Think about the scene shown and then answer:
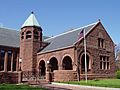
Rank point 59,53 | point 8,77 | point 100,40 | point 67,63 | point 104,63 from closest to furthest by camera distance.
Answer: point 8,77
point 59,53
point 67,63
point 100,40
point 104,63

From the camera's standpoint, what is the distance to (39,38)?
43.2m

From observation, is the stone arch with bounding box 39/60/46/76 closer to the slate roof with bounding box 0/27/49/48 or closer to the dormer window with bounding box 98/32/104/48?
the slate roof with bounding box 0/27/49/48

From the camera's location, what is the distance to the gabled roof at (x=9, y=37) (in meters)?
43.1

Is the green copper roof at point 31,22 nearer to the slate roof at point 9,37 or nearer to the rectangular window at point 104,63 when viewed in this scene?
the slate roof at point 9,37

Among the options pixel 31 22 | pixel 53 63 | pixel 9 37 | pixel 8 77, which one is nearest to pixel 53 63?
pixel 53 63

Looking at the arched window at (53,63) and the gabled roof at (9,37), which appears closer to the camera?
the arched window at (53,63)

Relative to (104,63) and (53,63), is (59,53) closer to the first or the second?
(53,63)

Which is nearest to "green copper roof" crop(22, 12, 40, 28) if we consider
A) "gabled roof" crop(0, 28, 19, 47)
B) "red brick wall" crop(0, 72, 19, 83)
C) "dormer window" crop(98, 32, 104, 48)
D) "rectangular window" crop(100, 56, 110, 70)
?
"gabled roof" crop(0, 28, 19, 47)

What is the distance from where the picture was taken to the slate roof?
1694 inches

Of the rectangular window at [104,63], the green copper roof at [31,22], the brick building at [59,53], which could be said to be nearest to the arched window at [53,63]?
the brick building at [59,53]

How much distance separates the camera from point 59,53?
36.8m

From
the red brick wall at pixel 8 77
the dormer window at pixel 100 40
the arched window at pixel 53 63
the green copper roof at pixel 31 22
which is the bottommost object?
the red brick wall at pixel 8 77

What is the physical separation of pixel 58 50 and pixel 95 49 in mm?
6310

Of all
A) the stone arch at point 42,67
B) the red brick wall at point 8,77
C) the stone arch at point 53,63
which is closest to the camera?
the red brick wall at point 8,77
